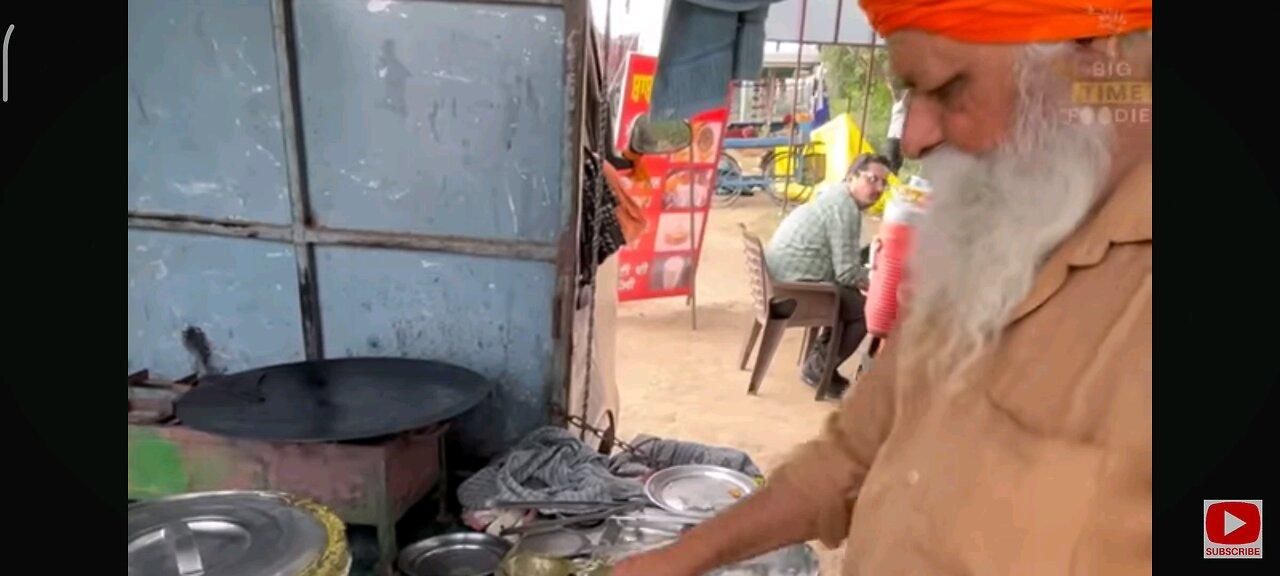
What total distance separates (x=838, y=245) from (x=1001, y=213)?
5.51 metres

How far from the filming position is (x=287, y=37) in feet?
9.59

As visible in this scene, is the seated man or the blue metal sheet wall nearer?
the blue metal sheet wall

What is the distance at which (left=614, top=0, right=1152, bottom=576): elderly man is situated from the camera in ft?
3.36

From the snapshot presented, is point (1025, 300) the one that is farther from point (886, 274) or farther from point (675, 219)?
point (675, 219)

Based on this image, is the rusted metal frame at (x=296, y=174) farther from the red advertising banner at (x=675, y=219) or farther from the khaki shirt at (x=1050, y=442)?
the red advertising banner at (x=675, y=219)

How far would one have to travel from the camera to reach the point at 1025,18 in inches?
42.5

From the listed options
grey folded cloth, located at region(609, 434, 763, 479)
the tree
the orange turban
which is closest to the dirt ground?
grey folded cloth, located at region(609, 434, 763, 479)

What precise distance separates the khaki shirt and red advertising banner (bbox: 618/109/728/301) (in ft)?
22.3

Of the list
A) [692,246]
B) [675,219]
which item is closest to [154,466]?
[675,219]

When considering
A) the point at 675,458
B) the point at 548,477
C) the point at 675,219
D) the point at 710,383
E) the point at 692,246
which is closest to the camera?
the point at 548,477
